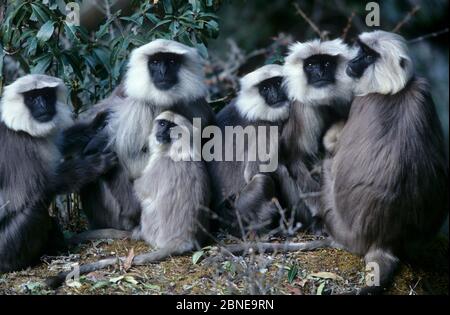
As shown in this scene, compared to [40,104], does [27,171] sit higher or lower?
lower

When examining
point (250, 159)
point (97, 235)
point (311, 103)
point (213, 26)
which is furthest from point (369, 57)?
point (97, 235)

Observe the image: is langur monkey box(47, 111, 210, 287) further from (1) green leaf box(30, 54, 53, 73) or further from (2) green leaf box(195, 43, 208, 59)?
(1) green leaf box(30, 54, 53, 73)

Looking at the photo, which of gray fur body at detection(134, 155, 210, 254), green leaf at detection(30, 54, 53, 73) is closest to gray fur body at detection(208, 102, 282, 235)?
gray fur body at detection(134, 155, 210, 254)

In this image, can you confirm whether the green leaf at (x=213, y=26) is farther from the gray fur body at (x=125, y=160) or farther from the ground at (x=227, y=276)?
the ground at (x=227, y=276)

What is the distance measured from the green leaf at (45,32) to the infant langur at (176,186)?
1.42 m

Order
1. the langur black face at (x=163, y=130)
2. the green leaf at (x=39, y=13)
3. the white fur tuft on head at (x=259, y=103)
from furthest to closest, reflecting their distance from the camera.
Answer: the green leaf at (x=39, y=13)
the white fur tuft on head at (x=259, y=103)
the langur black face at (x=163, y=130)

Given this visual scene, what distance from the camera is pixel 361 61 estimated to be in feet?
23.3

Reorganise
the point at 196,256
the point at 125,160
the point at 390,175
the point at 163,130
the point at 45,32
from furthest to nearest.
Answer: the point at 45,32 → the point at 125,160 → the point at 163,130 → the point at 196,256 → the point at 390,175

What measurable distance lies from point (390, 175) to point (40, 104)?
3096 mm

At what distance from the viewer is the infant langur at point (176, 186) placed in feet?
23.7

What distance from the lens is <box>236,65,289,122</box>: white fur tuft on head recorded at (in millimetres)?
7605

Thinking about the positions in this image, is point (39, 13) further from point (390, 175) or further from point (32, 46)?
point (390, 175)

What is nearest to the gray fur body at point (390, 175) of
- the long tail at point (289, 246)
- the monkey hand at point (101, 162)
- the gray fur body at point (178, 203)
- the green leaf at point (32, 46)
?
the long tail at point (289, 246)

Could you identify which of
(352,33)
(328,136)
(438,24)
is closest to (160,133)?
(328,136)
